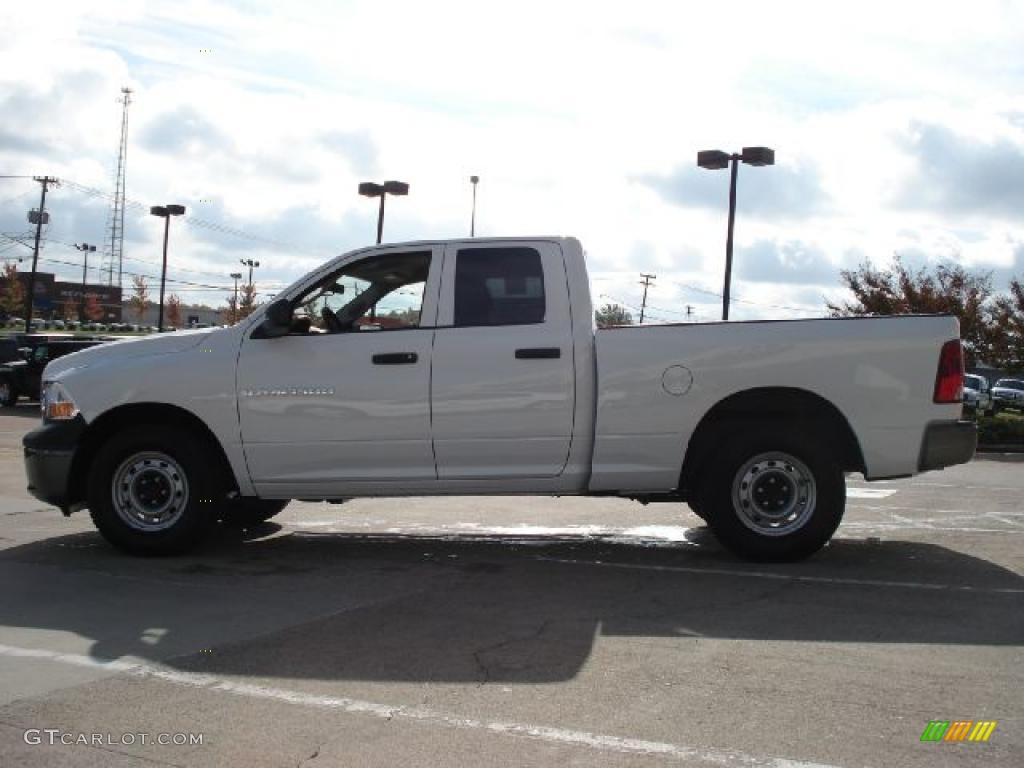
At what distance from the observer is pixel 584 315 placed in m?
7.37

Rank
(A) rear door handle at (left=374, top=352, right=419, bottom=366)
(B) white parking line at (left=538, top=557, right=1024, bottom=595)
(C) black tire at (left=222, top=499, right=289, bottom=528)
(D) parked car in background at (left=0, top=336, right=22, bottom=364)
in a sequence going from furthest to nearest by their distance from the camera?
(D) parked car in background at (left=0, top=336, right=22, bottom=364)
(C) black tire at (left=222, top=499, right=289, bottom=528)
(A) rear door handle at (left=374, top=352, right=419, bottom=366)
(B) white parking line at (left=538, top=557, right=1024, bottom=595)

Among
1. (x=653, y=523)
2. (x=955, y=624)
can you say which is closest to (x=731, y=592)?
(x=955, y=624)

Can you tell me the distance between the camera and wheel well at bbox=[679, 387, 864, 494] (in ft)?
23.7

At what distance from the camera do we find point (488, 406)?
7.29 m

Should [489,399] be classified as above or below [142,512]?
above

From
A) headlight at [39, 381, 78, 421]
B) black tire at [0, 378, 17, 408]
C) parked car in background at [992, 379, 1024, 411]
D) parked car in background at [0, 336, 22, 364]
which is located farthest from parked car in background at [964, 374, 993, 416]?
parked car in background at [0, 336, 22, 364]

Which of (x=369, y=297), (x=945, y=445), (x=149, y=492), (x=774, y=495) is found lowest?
(x=149, y=492)

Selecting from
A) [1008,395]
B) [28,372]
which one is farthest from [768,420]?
[1008,395]

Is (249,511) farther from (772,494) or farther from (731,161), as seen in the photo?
(731,161)

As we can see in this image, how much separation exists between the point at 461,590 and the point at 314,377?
5.90ft

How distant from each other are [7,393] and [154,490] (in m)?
22.7

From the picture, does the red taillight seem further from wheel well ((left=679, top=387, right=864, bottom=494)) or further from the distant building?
the distant building

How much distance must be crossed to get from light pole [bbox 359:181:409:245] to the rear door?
2439cm

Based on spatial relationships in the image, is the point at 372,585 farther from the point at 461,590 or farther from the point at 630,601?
the point at 630,601
